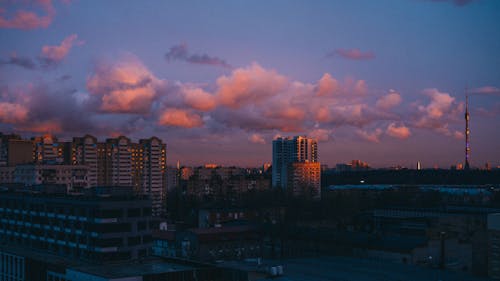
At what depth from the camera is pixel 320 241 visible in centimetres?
3634

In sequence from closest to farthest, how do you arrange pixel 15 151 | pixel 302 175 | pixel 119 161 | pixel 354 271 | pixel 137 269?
pixel 137 269 → pixel 354 271 → pixel 119 161 → pixel 15 151 → pixel 302 175

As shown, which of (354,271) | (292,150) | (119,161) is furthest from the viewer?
(292,150)

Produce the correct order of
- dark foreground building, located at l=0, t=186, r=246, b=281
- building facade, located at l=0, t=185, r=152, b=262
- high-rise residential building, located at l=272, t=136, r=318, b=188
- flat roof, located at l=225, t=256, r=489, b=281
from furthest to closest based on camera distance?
1. high-rise residential building, located at l=272, t=136, r=318, b=188
2. building facade, located at l=0, t=185, r=152, b=262
3. dark foreground building, located at l=0, t=186, r=246, b=281
4. flat roof, located at l=225, t=256, r=489, b=281

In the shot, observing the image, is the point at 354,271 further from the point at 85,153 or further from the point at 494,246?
the point at 85,153

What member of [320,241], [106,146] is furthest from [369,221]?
[106,146]

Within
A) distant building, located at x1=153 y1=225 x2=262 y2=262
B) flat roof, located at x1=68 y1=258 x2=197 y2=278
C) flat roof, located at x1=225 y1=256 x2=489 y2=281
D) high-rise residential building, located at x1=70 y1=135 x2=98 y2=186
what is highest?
high-rise residential building, located at x1=70 y1=135 x2=98 y2=186

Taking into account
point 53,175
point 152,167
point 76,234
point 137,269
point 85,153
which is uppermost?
point 85,153

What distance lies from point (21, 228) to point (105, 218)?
888cm

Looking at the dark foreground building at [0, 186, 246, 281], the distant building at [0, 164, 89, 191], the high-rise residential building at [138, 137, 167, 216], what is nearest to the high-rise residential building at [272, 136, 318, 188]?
the high-rise residential building at [138, 137, 167, 216]

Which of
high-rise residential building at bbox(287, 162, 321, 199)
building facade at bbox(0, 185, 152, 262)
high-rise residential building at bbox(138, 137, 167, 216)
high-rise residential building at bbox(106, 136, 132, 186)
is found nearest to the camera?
building facade at bbox(0, 185, 152, 262)

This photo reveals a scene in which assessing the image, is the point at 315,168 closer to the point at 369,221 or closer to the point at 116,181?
the point at 116,181

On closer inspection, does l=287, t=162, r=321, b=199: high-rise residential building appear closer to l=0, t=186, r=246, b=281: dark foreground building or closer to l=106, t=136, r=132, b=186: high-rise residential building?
l=106, t=136, r=132, b=186: high-rise residential building

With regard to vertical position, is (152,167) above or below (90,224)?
above

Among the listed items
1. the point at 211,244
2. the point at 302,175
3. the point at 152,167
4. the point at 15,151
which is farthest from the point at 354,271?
the point at 302,175
